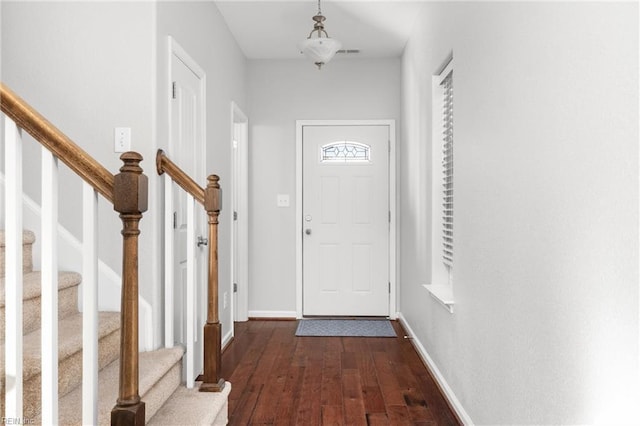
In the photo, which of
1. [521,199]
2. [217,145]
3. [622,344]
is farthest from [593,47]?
[217,145]

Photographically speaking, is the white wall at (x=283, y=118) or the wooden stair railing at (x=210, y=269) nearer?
the wooden stair railing at (x=210, y=269)

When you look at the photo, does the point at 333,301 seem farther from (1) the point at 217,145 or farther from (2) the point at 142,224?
(2) the point at 142,224

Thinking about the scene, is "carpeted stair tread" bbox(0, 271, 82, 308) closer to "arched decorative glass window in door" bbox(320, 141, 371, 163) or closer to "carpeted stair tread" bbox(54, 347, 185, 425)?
"carpeted stair tread" bbox(54, 347, 185, 425)

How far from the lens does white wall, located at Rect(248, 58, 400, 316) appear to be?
482cm

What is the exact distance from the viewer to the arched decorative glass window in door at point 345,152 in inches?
191

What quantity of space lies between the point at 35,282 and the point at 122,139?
31.5 inches

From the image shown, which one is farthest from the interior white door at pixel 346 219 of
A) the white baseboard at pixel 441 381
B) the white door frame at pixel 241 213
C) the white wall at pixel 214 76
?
the white wall at pixel 214 76

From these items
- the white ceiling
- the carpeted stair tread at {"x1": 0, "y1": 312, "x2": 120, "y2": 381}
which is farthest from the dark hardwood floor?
the white ceiling

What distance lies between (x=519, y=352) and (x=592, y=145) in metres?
0.84

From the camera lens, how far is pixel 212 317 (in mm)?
2408

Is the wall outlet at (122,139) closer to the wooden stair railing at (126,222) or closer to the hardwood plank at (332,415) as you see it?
the wooden stair railing at (126,222)

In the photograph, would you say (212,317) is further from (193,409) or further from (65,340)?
(65,340)

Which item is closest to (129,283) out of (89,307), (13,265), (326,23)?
(89,307)

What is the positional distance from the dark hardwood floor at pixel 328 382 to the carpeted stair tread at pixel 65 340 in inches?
31.9
